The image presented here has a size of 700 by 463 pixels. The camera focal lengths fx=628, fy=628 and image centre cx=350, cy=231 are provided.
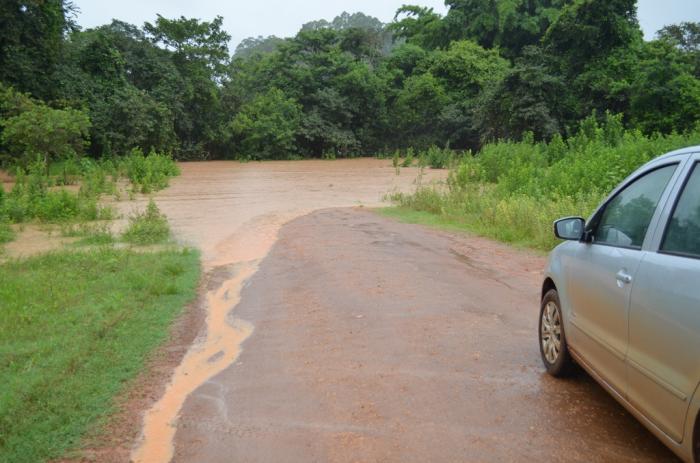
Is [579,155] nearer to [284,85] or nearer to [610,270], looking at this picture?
[610,270]

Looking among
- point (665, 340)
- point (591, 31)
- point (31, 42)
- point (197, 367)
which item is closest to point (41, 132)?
point (31, 42)

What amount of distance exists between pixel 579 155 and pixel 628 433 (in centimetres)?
1350

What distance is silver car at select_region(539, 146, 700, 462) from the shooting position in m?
2.73

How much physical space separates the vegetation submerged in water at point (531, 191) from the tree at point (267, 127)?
2460 cm

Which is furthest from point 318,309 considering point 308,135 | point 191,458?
point 308,135

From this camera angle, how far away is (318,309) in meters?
7.07

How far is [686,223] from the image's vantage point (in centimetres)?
303

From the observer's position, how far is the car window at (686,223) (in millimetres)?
2916

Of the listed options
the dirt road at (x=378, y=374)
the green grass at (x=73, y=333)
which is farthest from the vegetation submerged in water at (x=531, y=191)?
the green grass at (x=73, y=333)

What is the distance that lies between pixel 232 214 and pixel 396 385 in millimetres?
13337

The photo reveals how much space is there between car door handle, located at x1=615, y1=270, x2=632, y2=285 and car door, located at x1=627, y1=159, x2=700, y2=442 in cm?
10

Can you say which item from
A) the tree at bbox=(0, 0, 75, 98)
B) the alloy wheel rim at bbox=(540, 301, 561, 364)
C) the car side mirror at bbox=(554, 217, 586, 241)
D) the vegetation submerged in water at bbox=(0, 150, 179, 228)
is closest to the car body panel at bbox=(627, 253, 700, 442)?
the car side mirror at bbox=(554, 217, 586, 241)

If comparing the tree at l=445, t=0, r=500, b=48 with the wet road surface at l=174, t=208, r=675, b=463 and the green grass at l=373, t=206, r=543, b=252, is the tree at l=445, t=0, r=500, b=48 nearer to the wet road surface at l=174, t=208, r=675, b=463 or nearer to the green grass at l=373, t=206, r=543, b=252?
the green grass at l=373, t=206, r=543, b=252

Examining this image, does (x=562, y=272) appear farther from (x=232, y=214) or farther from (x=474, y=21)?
(x=474, y=21)
